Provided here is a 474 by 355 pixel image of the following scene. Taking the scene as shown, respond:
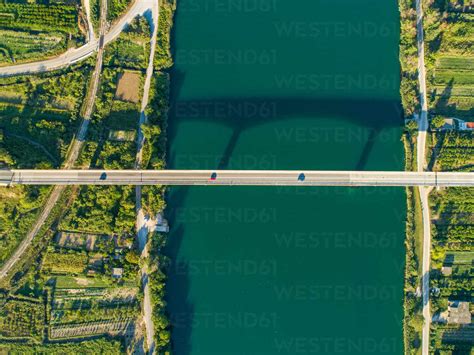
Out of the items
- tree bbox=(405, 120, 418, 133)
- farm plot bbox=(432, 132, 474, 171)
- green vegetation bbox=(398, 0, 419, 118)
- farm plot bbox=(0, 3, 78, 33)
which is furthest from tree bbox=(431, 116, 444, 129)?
farm plot bbox=(0, 3, 78, 33)

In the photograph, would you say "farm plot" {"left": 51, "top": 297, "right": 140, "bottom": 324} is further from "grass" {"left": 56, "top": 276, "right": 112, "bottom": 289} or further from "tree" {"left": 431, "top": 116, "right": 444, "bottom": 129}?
"tree" {"left": 431, "top": 116, "right": 444, "bottom": 129}

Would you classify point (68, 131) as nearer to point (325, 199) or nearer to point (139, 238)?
point (139, 238)

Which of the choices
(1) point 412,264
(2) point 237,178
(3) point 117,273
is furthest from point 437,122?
(3) point 117,273

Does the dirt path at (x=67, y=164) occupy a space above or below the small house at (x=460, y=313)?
above

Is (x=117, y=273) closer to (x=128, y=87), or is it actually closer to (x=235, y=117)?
(x=128, y=87)

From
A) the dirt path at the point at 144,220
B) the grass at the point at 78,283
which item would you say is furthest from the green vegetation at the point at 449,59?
the grass at the point at 78,283

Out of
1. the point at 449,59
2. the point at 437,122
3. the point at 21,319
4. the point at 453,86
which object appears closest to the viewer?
the point at 21,319

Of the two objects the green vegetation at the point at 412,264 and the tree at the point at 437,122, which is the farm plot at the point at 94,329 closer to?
the green vegetation at the point at 412,264
